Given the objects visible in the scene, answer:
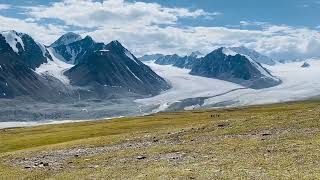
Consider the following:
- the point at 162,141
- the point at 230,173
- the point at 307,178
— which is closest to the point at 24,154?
the point at 162,141

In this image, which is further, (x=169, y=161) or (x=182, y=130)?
(x=182, y=130)

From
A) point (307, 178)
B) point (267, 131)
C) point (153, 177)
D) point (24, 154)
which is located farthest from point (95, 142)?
point (307, 178)

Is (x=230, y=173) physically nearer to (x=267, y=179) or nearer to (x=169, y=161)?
(x=267, y=179)

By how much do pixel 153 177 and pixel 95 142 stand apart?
1188 inches

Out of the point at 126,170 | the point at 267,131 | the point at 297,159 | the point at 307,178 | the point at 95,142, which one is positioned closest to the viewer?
the point at 307,178

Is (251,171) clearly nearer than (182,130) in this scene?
Yes

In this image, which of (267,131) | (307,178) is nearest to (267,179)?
(307,178)

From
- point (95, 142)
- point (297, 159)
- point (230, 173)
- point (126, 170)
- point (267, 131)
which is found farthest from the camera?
point (95, 142)

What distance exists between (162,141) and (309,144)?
67.6ft

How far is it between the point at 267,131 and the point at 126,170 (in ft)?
70.6

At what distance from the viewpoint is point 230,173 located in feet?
131

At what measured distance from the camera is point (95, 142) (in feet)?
231

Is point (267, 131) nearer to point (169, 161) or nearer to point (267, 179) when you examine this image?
point (169, 161)

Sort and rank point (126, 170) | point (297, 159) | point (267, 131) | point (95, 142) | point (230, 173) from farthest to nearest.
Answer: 1. point (95, 142)
2. point (267, 131)
3. point (126, 170)
4. point (297, 159)
5. point (230, 173)
